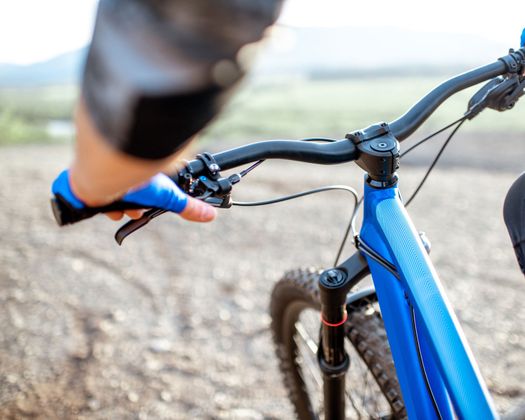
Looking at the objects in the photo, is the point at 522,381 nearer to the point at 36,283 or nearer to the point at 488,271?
the point at 488,271

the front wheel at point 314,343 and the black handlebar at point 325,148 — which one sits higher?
the black handlebar at point 325,148

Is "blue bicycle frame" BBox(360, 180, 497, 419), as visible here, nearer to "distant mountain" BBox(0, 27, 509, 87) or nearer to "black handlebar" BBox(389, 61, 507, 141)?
"black handlebar" BBox(389, 61, 507, 141)

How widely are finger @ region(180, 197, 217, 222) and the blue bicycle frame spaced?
0.54m

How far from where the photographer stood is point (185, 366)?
3230 millimetres

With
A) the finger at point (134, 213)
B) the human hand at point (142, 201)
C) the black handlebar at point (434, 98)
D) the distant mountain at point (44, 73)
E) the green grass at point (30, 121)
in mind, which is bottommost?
the distant mountain at point (44, 73)

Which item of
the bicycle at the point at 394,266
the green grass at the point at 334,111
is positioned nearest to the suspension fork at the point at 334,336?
the bicycle at the point at 394,266

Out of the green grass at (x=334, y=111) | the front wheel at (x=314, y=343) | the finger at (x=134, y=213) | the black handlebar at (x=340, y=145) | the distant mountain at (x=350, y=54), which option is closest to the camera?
the finger at (x=134, y=213)

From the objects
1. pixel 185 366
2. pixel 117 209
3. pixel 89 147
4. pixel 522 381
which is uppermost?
pixel 89 147

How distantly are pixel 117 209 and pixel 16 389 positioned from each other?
257cm

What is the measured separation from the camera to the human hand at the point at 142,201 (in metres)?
0.89

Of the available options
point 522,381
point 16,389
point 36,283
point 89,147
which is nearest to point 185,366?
point 16,389

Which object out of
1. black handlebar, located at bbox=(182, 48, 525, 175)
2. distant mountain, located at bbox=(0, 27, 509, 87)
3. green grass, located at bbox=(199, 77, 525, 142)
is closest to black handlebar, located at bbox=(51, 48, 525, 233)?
black handlebar, located at bbox=(182, 48, 525, 175)

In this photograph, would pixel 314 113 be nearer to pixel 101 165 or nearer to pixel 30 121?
pixel 30 121

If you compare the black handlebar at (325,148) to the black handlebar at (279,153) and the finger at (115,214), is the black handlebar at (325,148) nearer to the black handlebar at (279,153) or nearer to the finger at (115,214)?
the black handlebar at (279,153)
